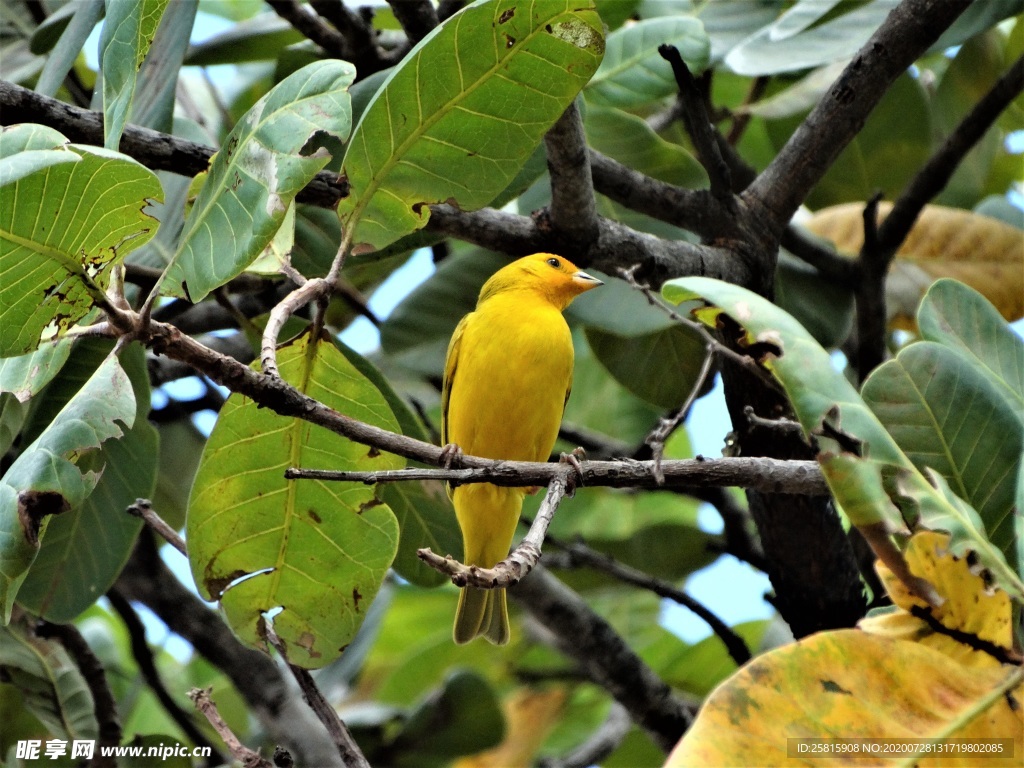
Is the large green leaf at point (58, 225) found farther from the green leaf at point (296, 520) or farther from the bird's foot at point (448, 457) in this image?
the bird's foot at point (448, 457)

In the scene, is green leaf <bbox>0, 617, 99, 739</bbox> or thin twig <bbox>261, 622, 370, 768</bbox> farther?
green leaf <bbox>0, 617, 99, 739</bbox>

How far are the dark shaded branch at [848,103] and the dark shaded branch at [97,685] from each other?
7.11 feet

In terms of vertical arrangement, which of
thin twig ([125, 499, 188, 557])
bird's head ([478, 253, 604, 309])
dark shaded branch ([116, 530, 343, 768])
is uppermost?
thin twig ([125, 499, 188, 557])

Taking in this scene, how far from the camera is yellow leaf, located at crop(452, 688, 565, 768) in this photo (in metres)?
4.40

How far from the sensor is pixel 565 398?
3.63m

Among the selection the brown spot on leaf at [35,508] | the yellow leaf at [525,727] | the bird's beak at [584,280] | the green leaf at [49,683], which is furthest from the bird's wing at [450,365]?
the brown spot on leaf at [35,508]

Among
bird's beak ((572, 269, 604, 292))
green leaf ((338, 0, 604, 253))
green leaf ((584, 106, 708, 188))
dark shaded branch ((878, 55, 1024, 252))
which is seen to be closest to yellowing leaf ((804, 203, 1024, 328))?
dark shaded branch ((878, 55, 1024, 252))

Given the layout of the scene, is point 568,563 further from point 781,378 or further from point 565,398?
point 781,378

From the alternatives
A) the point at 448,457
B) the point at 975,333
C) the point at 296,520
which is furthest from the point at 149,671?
the point at 975,333

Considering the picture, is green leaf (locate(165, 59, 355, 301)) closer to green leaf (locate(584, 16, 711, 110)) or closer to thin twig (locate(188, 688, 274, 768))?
thin twig (locate(188, 688, 274, 768))

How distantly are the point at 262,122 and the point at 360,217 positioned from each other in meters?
0.30

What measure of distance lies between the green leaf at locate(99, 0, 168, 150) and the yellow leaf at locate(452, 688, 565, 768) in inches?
125

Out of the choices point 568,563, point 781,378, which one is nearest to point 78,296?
point 781,378

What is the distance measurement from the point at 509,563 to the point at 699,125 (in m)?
1.66
